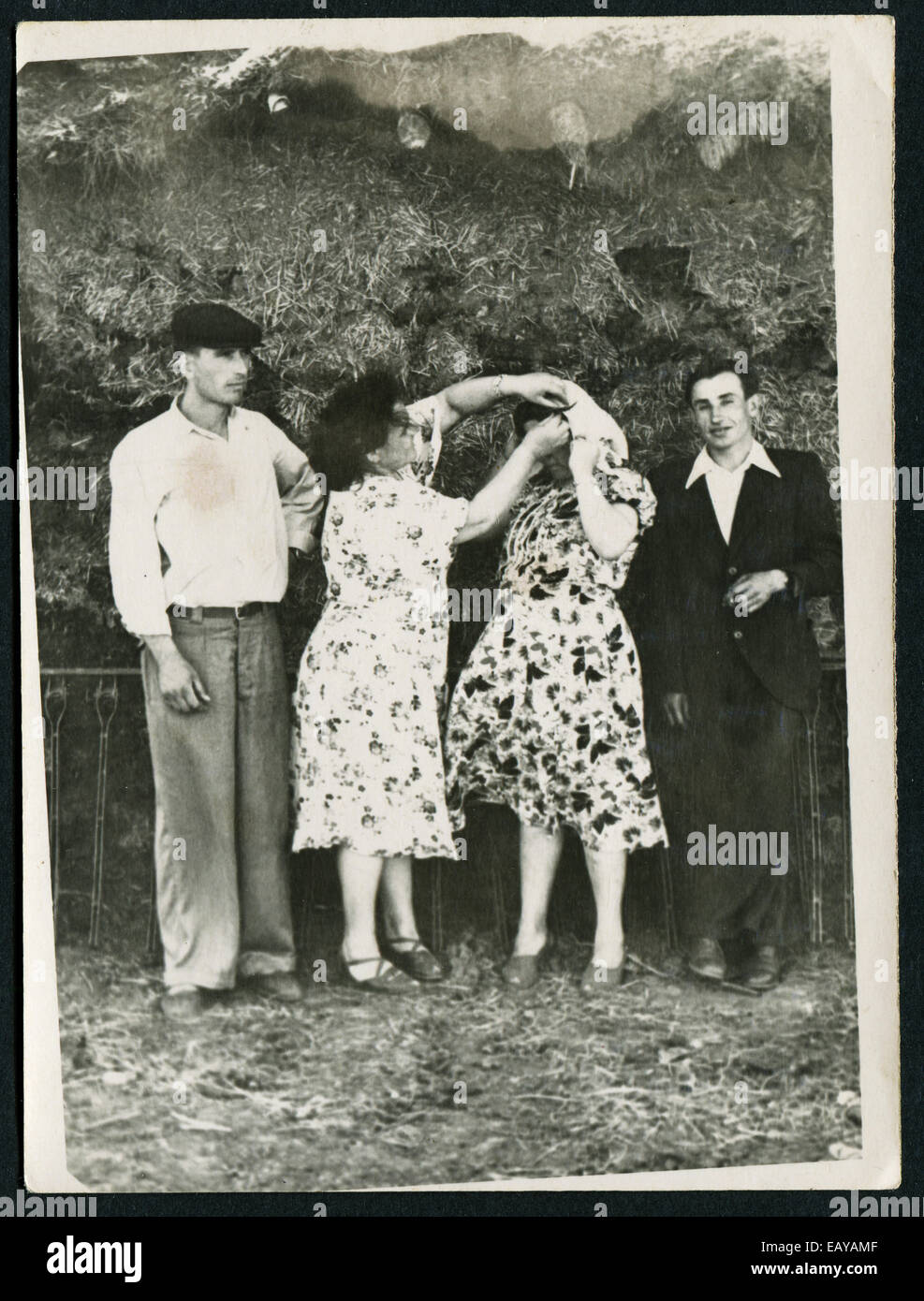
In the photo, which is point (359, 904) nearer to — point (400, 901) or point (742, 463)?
point (400, 901)

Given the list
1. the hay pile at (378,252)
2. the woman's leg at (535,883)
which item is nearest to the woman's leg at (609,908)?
the woman's leg at (535,883)

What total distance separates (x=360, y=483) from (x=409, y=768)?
0.89 meters

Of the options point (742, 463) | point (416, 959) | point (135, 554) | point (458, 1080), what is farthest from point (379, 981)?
point (742, 463)

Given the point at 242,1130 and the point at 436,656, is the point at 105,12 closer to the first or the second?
the point at 436,656

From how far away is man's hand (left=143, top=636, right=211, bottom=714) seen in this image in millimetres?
3508

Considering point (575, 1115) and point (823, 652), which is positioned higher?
point (823, 652)

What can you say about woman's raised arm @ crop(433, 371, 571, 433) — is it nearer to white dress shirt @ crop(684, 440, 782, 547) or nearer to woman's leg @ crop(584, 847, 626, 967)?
white dress shirt @ crop(684, 440, 782, 547)

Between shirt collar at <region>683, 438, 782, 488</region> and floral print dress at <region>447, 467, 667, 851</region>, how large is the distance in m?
0.22

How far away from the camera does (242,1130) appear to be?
350 centimetres

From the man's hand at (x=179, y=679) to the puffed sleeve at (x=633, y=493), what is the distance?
1382 millimetres

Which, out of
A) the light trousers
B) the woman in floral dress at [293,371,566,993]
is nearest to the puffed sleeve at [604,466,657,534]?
the woman in floral dress at [293,371,566,993]

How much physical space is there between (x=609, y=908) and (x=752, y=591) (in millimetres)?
1071

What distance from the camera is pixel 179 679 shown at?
3.51 meters
